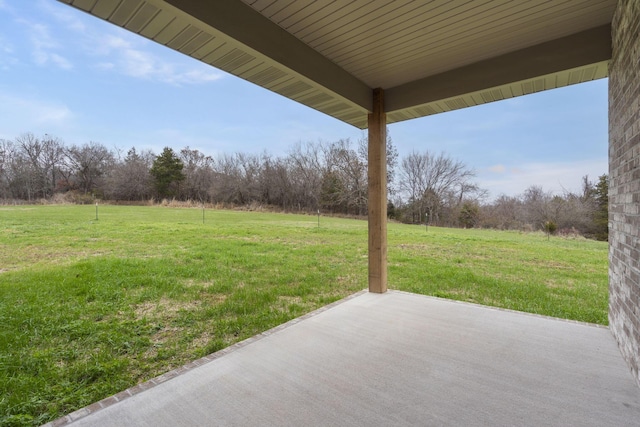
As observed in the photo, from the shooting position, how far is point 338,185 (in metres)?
8.50

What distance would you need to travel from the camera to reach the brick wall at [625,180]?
65.9 inches

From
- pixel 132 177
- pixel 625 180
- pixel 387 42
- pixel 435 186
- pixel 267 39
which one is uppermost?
pixel 387 42

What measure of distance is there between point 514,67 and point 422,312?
2.31m

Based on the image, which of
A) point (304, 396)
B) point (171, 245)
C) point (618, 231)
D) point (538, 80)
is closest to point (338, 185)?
point (171, 245)

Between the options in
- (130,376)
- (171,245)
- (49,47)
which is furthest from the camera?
(171,245)

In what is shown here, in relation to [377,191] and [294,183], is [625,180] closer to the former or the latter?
[377,191]

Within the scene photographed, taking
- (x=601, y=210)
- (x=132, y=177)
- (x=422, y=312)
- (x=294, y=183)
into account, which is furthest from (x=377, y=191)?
(x=601, y=210)

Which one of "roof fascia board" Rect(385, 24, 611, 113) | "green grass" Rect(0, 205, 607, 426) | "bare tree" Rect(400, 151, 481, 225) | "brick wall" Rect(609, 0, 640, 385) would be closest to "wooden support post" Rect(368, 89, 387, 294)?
"roof fascia board" Rect(385, 24, 611, 113)

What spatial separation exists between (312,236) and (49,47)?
5293mm

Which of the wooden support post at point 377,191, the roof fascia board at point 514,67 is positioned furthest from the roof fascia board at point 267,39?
the roof fascia board at point 514,67

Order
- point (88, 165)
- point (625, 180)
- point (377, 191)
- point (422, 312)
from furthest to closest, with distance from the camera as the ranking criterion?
point (88, 165), point (377, 191), point (422, 312), point (625, 180)

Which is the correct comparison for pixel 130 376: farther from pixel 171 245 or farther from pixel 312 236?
pixel 312 236

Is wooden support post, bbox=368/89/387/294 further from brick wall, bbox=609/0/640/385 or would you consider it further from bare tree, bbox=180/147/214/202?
bare tree, bbox=180/147/214/202

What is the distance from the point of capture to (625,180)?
1900mm
